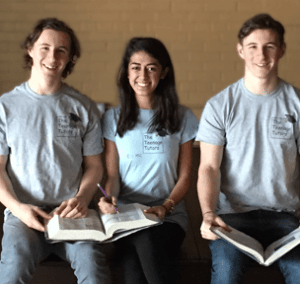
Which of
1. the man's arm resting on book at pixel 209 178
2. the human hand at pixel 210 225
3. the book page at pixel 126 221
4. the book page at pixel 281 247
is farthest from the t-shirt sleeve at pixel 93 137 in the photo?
the book page at pixel 281 247

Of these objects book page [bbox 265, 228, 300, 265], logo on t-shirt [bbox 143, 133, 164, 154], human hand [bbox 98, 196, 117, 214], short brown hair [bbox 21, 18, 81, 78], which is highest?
short brown hair [bbox 21, 18, 81, 78]

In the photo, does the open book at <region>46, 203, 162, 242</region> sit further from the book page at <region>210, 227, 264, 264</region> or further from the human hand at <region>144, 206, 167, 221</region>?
the book page at <region>210, 227, 264, 264</region>

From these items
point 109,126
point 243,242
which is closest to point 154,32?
point 109,126

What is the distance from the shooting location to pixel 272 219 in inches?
63.9

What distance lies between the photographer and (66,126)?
1744 millimetres

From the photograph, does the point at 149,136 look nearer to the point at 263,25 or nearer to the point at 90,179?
the point at 90,179

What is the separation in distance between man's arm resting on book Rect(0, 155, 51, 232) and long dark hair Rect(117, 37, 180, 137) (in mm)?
510

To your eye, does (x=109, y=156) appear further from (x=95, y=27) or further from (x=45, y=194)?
(x=95, y=27)

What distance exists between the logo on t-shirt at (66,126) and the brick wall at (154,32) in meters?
2.32

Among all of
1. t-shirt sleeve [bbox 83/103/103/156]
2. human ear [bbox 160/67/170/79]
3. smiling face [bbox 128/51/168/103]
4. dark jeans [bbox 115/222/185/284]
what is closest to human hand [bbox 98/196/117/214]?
dark jeans [bbox 115/222/185/284]

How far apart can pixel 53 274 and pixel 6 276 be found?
0.83ft

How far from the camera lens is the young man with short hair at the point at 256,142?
5.42 ft

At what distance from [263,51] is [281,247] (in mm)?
777

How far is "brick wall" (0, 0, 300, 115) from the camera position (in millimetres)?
3906
